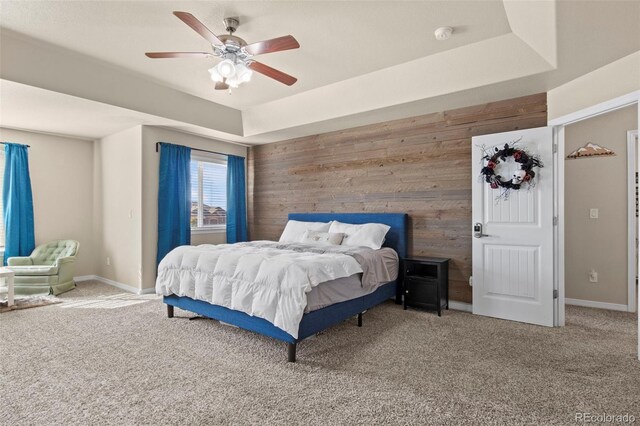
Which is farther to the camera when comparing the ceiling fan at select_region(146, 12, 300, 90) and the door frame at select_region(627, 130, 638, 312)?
the door frame at select_region(627, 130, 638, 312)

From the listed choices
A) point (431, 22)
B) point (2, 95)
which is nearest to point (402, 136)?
point (431, 22)

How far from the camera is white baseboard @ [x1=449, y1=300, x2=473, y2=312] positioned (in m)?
4.03

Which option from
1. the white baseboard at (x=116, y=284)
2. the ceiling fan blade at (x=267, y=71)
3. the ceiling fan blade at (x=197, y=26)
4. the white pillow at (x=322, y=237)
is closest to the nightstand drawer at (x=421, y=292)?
the white pillow at (x=322, y=237)

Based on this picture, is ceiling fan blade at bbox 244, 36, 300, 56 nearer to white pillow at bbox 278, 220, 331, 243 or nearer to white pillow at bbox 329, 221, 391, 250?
white pillow at bbox 329, 221, 391, 250

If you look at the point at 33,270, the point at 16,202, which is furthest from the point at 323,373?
the point at 16,202

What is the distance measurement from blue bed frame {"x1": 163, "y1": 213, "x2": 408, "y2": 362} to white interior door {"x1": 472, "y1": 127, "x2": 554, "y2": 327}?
94cm

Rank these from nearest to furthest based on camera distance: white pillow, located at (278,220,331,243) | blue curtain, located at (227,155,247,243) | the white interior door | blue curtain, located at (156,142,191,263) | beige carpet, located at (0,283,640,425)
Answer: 1. beige carpet, located at (0,283,640,425)
2. the white interior door
3. white pillow, located at (278,220,331,243)
4. blue curtain, located at (156,142,191,263)
5. blue curtain, located at (227,155,247,243)

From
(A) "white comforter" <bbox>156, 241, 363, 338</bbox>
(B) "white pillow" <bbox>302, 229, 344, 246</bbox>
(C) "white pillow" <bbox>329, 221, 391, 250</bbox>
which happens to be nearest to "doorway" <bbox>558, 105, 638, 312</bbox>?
(C) "white pillow" <bbox>329, 221, 391, 250</bbox>

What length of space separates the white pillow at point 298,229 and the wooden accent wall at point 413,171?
0.45 m

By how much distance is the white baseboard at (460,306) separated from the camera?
403 centimetres

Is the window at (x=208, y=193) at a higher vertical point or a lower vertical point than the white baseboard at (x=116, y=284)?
higher

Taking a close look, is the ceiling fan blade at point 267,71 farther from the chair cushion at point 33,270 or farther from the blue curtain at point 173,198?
the chair cushion at point 33,270

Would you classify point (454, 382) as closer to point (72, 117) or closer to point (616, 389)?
point (616, 389)

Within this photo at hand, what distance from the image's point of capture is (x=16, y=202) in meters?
4.94
